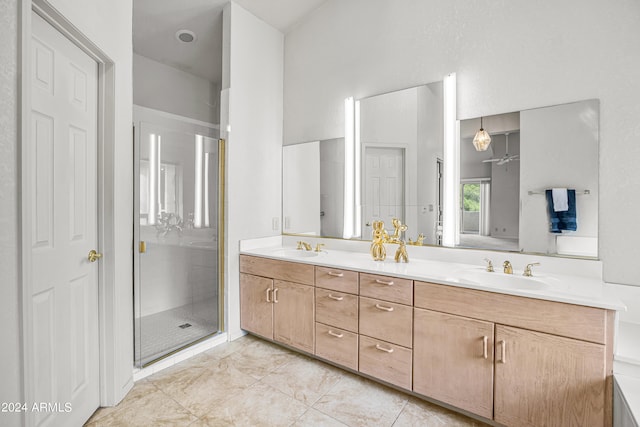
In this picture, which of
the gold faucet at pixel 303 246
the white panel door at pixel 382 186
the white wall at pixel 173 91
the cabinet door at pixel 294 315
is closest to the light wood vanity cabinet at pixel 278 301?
the cabinet door at pixel 294 315

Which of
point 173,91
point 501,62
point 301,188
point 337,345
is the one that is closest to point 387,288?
point 337,345

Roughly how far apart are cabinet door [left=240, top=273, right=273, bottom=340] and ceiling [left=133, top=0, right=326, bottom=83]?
239cm

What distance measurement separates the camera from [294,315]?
8.00 ft

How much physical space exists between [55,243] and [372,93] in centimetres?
240

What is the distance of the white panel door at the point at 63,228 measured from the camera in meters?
1.37

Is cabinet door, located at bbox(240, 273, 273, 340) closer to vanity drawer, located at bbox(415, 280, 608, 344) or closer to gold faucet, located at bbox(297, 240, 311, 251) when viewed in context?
gold faucet, located at bbox(297, 240, 311, 251)

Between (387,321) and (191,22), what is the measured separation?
3093 millimetres

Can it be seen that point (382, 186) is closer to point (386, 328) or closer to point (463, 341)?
point (386, 328)

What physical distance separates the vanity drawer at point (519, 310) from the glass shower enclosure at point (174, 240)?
1827 mm

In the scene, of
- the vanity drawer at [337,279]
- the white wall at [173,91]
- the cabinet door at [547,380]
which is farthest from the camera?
the white wall at [173,91]

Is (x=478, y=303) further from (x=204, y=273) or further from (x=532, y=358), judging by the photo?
(x=204, y=273)

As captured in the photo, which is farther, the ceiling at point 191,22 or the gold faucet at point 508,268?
the ceiling at point 191,22

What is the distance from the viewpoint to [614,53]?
1.73 metres

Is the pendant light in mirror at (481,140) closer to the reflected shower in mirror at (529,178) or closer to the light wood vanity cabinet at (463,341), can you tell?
the reflected shower in mirror at (529,178)
